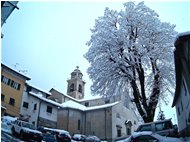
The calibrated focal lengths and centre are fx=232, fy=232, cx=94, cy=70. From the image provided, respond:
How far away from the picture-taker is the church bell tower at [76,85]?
62.8m

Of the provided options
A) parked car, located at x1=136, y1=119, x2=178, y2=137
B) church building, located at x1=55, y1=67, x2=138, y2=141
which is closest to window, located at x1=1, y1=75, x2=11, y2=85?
church building, located at x1=55, y1=67, x2=138, y2=141

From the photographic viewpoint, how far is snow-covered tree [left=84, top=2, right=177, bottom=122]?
19.4 metres

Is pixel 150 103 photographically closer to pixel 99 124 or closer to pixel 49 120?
pixel 49 120

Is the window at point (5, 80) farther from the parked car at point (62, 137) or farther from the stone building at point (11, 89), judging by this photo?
the parked car at point (62, 137)

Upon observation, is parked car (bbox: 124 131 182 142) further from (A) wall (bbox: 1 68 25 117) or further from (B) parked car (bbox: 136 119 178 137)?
(A) wall (bbox: 1 68 25 117)

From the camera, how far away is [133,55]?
1930 centimetres

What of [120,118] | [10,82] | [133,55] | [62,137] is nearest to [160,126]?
[133,55]

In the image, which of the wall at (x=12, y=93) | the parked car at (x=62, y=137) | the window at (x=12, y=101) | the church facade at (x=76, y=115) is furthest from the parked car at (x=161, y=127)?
the window at (x=12, y=101)

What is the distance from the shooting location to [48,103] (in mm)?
38750

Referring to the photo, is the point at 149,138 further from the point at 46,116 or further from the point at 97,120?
the point at 97,120

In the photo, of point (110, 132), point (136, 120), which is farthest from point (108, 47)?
point (136, 120)

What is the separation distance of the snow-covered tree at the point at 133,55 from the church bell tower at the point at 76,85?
4142cm

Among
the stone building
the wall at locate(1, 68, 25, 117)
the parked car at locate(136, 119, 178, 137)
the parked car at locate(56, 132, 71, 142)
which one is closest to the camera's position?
the parked car at locate(136, 119, 178, 137)

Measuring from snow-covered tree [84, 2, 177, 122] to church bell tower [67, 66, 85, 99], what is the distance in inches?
1631
